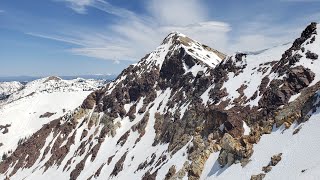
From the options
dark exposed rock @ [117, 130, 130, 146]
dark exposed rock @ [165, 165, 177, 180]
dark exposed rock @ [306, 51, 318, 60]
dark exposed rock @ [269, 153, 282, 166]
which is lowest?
dark exposed rock @ [117, 130, 130, 146]

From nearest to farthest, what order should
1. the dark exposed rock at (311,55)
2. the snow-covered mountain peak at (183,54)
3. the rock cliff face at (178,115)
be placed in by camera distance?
the rock cliff face at (178,115), the dark exposed rock at (311,55), the snow-covered mountain peak at (183,54)

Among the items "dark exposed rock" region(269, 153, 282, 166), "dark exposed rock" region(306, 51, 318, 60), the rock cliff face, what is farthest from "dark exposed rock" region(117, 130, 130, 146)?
"dark exposed rock" region(269, 153, 282, 166)

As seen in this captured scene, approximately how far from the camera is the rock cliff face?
69375 mm

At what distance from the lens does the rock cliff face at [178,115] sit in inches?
2731

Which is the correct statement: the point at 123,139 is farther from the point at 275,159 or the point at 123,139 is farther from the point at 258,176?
the point at 275,159

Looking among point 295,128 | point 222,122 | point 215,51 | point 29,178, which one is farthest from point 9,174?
point 295,128

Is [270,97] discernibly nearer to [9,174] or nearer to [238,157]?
[238,157]

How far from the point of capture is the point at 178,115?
4218 inches

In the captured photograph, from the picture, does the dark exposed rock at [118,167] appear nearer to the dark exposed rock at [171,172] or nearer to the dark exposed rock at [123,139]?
the dark exposed rock at [123,139]

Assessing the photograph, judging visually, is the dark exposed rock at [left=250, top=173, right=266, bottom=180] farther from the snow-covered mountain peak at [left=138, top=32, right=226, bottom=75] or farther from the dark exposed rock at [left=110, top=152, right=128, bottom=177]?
the snow-covered mountain peak at [left=138, top=32, right=226, bottom=75]

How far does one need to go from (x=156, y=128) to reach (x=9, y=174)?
79.8 m

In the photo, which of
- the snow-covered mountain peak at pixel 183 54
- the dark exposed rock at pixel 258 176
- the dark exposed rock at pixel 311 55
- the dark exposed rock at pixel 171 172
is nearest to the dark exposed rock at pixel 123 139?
the snow-covered mountain peak at pixel 183 54

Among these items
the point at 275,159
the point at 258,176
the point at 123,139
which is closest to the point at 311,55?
the point at 275,159

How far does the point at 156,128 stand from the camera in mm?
114688
